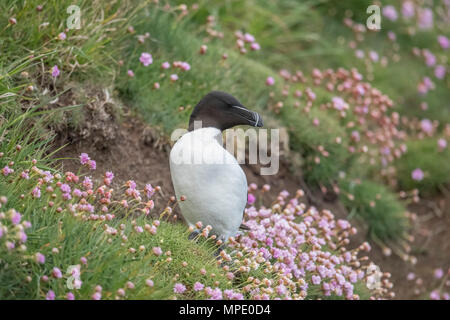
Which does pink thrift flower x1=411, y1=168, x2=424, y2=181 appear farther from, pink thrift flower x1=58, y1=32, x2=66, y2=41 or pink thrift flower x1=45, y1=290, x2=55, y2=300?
pink thrift flower x1=45, y1=290, x2=55, y2=300

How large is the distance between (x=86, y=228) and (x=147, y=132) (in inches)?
68.3

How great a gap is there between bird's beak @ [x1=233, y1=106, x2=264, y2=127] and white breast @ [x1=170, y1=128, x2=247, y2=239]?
0.17 m

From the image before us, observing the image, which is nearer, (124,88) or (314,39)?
(124,88)

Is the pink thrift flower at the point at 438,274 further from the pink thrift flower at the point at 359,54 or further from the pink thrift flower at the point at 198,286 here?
the pink thrift flower at the point at 198,286

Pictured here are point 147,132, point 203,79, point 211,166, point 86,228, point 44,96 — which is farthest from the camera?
point 203,79

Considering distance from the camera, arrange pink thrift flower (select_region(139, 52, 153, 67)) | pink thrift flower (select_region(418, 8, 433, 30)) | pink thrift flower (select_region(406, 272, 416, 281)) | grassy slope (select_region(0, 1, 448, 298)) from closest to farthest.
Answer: grassy slope (select_region(0, 1, 448, 298)), pink thrift flower (select_region(139, 52, 153, 67)), pink thrift flower (select_region(406, 272, 416, 281)), pink thrift flower (select_region(418, 8, 433, 30))

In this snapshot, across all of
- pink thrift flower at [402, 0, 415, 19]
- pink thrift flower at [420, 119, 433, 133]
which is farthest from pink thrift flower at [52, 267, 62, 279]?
pink thrift flower at [402, 0, 415, 19]

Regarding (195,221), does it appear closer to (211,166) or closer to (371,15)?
(211,166)

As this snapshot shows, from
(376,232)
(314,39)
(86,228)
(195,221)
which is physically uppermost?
(86,228)

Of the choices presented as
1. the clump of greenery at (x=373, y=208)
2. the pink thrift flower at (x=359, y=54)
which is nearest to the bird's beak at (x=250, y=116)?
the clump of greenery at (x=373, y=208)

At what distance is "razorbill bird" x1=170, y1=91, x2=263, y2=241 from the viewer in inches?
122

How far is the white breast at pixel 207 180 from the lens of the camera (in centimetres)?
310
